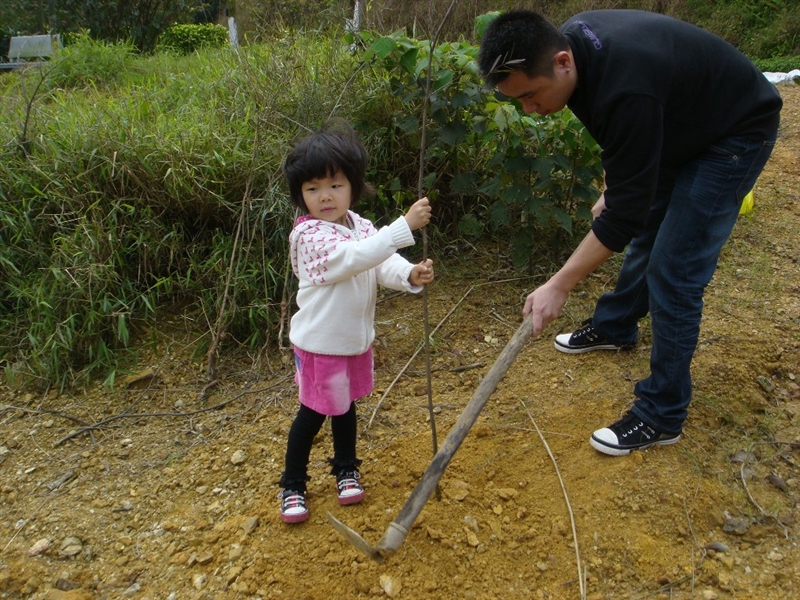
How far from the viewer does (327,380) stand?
6.39 feet

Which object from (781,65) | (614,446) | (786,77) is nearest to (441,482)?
(614,446)

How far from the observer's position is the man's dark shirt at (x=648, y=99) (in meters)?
1.78

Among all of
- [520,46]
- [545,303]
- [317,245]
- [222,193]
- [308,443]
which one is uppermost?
[520,46]

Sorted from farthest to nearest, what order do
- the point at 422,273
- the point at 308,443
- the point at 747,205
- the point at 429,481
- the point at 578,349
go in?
the point at 747,205
the point at 578,349
the point at 308,443
the point at 422,273
the point at 429,481

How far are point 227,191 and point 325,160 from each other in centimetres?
169

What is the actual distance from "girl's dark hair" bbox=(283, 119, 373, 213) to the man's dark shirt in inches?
27.0

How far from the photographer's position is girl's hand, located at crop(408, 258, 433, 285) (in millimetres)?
1844

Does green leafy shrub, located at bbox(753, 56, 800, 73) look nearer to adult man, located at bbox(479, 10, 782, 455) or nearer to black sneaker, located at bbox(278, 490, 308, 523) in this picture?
adult man, located at bbox(479, 10, 782, 455)

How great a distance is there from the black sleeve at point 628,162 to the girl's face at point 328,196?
0.75m

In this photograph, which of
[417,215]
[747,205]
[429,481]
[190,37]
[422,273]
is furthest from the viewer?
[190,37]

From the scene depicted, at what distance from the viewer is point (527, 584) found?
1.95 metres

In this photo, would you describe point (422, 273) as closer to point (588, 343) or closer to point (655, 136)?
point (655, 136)

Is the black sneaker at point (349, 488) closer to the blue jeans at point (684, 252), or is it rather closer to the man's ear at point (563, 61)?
the blue jeans at point (684, 252)

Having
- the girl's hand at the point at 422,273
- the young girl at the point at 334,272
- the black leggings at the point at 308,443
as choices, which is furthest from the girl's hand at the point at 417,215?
the black leggings at the point at 308,443
